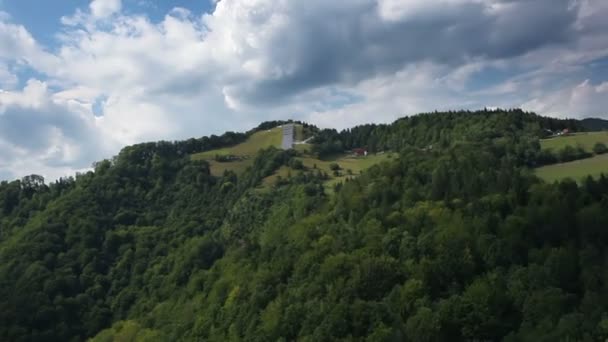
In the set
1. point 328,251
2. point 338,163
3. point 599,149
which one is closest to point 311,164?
point 338,163

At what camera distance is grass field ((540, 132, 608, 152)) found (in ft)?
365

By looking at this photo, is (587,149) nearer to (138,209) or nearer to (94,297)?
(94,297)

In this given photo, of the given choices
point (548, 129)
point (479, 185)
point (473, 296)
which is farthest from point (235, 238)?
point (548, 129)

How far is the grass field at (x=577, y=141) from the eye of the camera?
111269 mm

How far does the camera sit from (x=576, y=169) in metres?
101

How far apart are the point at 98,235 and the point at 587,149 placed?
396 ft

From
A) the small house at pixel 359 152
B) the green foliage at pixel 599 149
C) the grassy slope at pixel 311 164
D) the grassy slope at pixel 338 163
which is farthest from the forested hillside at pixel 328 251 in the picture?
the green foliage at pixel 599 149

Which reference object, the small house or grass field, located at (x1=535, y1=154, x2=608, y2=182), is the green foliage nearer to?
grass field, located at (x1=535, y1=154, x2=608, y2=182)

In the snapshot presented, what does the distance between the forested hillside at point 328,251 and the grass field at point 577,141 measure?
3.79m

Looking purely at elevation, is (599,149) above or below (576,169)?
above

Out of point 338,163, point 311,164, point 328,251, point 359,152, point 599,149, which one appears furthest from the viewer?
point 359,152

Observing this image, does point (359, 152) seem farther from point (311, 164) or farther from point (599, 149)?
point (599, 149)

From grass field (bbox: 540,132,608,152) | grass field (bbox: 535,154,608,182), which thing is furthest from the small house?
grass field (bbox: 535,154,608,182)

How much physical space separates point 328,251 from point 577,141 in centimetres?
5914
